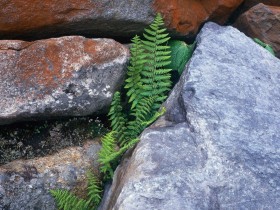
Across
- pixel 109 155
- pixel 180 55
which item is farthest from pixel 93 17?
pixel 109 155

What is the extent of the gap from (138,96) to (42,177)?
131 cm

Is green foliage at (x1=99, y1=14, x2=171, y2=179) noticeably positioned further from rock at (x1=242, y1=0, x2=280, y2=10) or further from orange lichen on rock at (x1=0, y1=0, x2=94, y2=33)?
rock at (x1=242, y1=0, x2=280, y2=10)

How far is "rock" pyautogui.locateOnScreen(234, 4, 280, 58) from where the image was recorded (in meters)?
5.66

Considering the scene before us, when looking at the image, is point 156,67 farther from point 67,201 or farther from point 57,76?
point 67,201

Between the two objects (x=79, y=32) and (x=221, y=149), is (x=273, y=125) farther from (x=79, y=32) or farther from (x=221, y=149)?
(x=79, y=32)

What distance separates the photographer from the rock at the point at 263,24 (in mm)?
5656

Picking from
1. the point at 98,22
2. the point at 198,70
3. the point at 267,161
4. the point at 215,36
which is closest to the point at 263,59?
the point at 215,36

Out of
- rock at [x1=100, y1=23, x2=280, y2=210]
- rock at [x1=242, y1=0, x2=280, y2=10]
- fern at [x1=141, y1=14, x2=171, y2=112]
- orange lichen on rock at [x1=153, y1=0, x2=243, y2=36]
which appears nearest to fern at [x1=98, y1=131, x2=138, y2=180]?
rock at [x1=100, y1=23, x2=280, y2=210]

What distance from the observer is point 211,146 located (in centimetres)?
391

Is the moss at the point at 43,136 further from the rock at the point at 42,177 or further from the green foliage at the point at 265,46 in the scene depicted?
the green foliage at the point at 265,46

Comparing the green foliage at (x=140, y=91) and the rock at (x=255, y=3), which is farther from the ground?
the rock at (x=255, y=3)

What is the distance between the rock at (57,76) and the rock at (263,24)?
6.36ft

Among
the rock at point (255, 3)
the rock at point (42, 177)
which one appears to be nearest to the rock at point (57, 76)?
the rock at point (42, 177)

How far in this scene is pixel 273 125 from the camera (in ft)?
14.0
